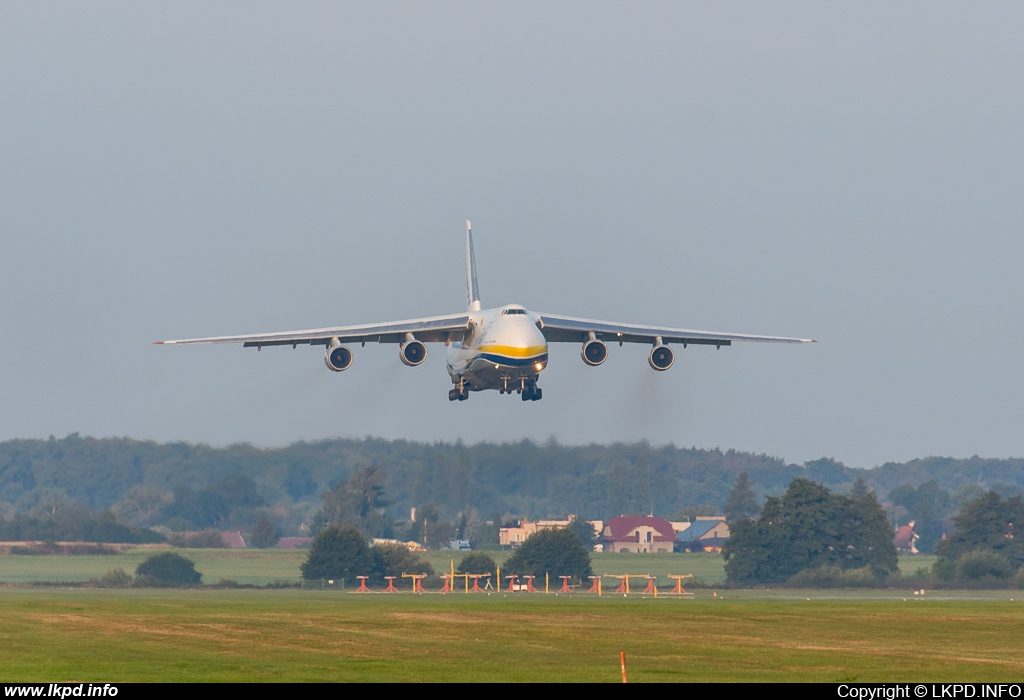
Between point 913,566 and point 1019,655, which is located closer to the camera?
point 1019,655

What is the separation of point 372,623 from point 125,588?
22.3 meters

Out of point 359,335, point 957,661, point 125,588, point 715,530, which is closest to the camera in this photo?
point 957,661

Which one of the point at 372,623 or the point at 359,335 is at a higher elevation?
the point at 359,335

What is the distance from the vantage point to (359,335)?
4456 centimetres

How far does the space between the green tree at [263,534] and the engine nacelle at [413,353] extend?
681 inches

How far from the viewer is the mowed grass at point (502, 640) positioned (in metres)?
22.4

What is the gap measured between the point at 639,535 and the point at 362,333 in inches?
947

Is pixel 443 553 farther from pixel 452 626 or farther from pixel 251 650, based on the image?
pixel 251 650

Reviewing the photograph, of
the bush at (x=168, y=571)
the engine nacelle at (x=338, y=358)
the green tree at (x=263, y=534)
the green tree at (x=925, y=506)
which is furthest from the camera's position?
the green tree at (x=925, y=506)

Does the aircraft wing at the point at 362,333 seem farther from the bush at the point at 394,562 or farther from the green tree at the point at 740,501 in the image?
the green tree at the point at 740,501

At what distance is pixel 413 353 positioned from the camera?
43281 mm

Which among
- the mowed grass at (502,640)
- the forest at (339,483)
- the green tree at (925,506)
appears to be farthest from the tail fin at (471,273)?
the green tree at (925,506)
